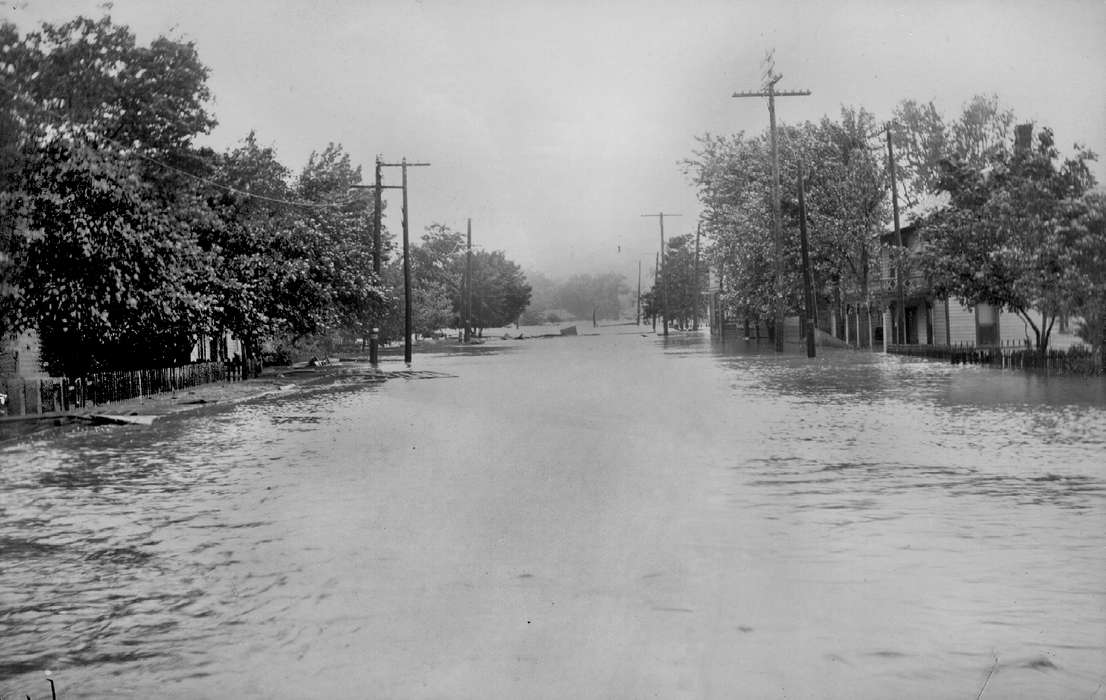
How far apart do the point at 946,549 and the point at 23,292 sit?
62.0 ft

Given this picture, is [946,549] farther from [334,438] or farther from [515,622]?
[334,438]

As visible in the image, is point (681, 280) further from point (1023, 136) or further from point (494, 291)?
point (1023, 136)

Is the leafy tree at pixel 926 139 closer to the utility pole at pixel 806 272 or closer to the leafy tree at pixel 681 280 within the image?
the utility pole at pixel 806 272

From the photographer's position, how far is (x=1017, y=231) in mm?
28984

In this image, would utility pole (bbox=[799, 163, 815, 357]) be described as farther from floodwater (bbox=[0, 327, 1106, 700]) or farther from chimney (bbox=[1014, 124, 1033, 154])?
floodwater (bbox=[0, 327, 1106, 700])

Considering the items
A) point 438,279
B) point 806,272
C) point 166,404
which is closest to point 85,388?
point 166,404

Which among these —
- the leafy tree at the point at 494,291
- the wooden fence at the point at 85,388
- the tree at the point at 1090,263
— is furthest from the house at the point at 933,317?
the leafy tree at the point at 494,291

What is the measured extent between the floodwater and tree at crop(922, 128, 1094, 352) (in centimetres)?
1135

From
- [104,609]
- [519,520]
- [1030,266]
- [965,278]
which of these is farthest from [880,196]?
[104,609]

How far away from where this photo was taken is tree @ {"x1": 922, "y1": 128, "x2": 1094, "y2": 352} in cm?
2541

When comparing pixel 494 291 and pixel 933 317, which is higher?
pixel 494 291

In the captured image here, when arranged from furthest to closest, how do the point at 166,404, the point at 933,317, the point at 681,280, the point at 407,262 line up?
the point at 681,280
the point at 933,317
the point at 407,262
the point at 166,404

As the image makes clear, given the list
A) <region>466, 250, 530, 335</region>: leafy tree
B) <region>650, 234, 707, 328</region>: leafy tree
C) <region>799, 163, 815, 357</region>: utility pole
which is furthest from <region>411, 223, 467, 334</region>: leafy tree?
<region>799, 163, 815, 357</region>: utility pole

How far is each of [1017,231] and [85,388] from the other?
24214mm
